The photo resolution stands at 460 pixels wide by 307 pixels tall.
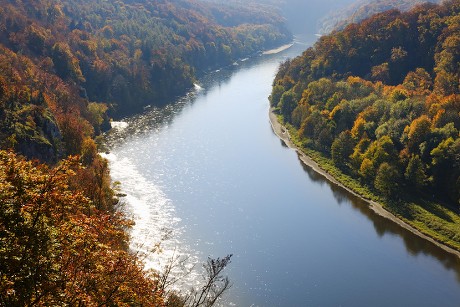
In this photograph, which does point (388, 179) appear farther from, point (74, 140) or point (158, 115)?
point (158, 115)

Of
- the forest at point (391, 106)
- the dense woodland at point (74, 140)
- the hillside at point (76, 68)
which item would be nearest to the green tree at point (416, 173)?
the forest at point (391, 106)

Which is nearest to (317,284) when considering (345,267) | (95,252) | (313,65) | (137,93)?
(345,267)

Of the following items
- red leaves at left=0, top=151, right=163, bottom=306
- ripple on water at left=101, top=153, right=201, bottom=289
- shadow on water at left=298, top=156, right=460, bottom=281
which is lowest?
shadow on water at left=298, top=156, right=460, bottom=281

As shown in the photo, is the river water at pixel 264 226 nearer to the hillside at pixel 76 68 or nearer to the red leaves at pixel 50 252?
the hillside at pixel 76 68

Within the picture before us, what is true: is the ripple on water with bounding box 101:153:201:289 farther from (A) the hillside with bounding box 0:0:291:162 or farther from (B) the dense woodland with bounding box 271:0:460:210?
(B) the dense woodland with bounding box 271:0:460:210

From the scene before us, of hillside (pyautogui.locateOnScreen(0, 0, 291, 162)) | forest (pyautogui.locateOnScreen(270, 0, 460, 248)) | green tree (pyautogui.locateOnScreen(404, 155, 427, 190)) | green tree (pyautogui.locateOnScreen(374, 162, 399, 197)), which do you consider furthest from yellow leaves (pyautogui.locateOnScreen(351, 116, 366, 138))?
hillside (pyautogui.locateOnScreen(0, 0, 291, 162))

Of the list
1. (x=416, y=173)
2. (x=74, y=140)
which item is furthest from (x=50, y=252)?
(x=416, y=173)
